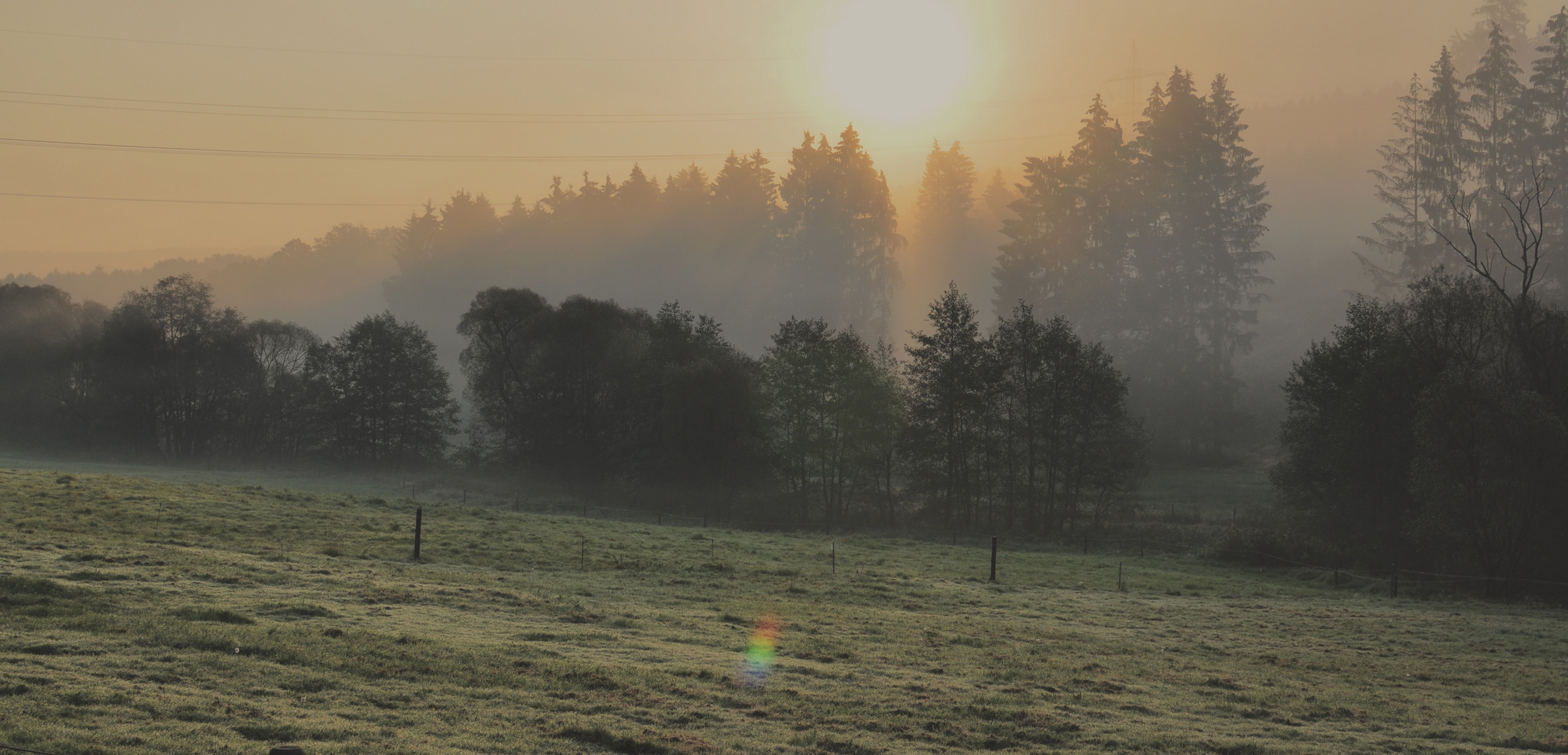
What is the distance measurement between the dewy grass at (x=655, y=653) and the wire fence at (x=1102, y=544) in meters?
4.99

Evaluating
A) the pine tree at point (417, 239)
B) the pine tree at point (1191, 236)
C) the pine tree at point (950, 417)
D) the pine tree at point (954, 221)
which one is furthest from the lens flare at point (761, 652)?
the pine tree at point (417, 239)

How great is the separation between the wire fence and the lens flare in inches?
900

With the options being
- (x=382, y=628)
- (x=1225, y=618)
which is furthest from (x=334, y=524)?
(x=1225, y=618)

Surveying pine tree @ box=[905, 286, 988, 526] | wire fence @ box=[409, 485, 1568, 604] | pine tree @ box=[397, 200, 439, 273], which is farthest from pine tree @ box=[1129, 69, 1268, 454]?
pine tree @ box=[397, 200, 439, 273]

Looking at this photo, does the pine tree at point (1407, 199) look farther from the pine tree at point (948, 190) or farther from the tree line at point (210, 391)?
the tree line at point (210, 391)

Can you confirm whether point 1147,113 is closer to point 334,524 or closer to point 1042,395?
point 1042,395

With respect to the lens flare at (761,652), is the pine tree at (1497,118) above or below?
above

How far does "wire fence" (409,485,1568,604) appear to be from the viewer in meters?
43.0

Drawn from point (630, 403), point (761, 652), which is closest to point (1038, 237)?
point (630, 403)

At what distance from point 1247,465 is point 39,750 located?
85.0 m

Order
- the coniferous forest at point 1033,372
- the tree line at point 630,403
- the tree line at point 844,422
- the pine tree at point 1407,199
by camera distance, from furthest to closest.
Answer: the pine tree at point 1407,199, the tree line at point 630,403, the tree line at point 844,422, the coniferous forest at point 1033,372

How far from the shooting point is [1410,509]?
49562 mm

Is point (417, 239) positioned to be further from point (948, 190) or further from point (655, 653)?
point (655, 653)

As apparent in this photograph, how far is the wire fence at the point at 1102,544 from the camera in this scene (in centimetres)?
4297
